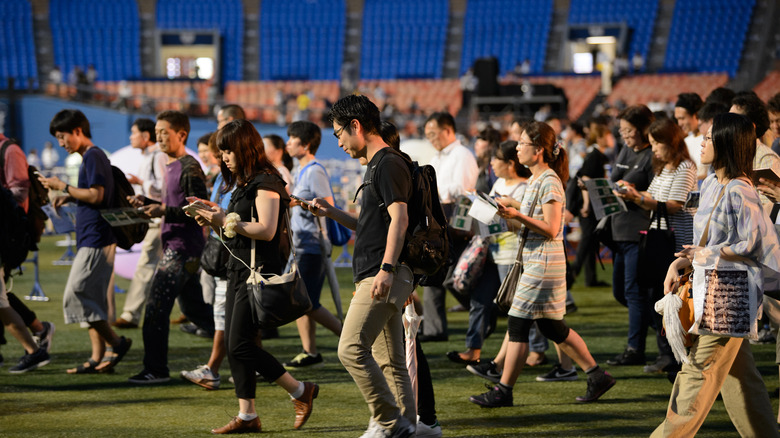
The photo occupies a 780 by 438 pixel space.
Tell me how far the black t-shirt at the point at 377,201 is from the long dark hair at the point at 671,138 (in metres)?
2.07

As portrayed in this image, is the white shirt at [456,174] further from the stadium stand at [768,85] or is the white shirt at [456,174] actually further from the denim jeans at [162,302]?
the stadium stand at [768,85]

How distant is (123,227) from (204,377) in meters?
1.01

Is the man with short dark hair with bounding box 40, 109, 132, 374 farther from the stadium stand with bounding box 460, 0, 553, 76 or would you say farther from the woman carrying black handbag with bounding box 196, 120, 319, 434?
the stadium stand with bounding box 460, 0, 553, 76

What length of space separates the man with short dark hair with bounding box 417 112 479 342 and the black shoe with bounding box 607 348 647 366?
1.26m

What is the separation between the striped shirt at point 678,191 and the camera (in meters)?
5.11

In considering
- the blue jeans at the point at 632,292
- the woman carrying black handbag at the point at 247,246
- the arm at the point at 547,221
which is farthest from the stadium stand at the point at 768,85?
the woman carrying black handbag at the point at 247,246

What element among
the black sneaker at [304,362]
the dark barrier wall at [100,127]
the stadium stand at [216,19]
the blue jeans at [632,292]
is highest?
the stadium stand at [216,19]

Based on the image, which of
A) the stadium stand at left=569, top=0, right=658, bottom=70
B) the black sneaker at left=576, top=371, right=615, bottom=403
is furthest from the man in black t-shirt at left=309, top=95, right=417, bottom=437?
the stadium stand at left=569, top=0, right=658, bottom=70

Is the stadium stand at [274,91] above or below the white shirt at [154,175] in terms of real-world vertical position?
below

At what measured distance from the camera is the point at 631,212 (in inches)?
221

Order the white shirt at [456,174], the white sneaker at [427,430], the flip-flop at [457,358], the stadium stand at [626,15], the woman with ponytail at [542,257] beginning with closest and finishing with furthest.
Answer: the white sneaker at [427,430], the woman with ponytail at [542,257], the flip-flop at [457,358], the white shirt at [456,174], the stadium stand at [626,15]

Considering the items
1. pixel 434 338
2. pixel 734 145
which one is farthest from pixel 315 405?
pixel 734 145

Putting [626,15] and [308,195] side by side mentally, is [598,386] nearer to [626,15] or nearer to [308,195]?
[308,195]

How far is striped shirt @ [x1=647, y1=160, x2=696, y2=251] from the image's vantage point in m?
5.11
